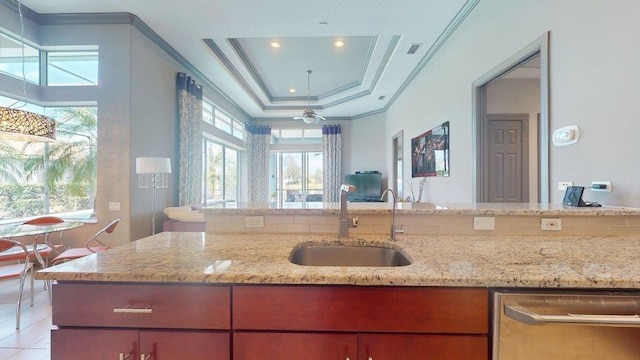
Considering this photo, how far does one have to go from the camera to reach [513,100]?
408 cm

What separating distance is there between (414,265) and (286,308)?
0.52m

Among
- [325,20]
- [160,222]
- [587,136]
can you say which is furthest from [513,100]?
[160,222]

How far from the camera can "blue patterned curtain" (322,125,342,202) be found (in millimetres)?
8172

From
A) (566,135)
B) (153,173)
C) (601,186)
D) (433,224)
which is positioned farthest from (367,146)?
(433,224)

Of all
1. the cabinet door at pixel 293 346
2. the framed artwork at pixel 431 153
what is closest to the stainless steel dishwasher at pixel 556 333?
the cabinet door at pixel 293 346

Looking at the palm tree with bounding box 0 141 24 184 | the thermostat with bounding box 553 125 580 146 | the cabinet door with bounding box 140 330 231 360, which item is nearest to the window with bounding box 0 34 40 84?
the palm tree with bounding box 0 141 24 184

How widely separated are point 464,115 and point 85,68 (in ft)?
16.0

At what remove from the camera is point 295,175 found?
28.8 feet

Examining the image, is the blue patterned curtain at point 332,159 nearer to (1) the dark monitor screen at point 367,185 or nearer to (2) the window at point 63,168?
(1) the dark monitor screen at point 367,185

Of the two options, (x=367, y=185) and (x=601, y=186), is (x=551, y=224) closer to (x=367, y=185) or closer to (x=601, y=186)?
(x=601, y=186)

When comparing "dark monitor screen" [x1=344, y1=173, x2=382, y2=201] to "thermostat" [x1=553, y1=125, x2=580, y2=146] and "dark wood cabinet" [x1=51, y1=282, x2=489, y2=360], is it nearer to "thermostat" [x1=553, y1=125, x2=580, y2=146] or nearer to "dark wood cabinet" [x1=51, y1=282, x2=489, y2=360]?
"thermostat" [x1=553, y1=125, x2=580, y2=146]

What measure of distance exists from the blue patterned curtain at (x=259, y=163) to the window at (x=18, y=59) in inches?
199

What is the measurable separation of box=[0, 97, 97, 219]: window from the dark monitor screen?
549 cm

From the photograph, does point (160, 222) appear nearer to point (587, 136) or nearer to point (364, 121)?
point (587, 136)
